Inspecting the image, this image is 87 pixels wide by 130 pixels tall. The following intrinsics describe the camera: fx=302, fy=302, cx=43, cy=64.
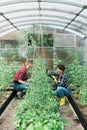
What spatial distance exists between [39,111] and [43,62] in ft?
15.0

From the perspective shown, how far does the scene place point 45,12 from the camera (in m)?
8.91

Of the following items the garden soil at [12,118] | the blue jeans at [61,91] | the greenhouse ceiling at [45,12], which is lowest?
the garden soil at [12,118]

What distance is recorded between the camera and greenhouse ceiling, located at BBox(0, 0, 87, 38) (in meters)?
7.28

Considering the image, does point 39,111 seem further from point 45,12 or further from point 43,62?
point 45,12

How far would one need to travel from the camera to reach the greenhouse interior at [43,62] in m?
4.79

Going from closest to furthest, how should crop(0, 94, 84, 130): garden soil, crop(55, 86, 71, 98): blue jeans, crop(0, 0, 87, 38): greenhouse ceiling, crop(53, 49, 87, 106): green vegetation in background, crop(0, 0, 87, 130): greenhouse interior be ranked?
crop(0, 0, 87, 130): greenhouse interior, crop(0, 94, 84, 130): garden soil, crop(0, 0, 87, 38): greenhouse ceiling, crop(55, 86, 71, 98): blue jeans, crop(53, 49, 87, 106): green vegetation in background

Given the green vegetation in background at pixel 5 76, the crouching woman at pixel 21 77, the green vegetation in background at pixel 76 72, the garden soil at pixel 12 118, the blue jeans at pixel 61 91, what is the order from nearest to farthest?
1. the garden soil at pixel 12 118
2. the blue jeans at pixel 61 91
3. the green vegetation in background at pixel 76 72
4. the crouching woman at pixel 21 77
5. the green vegetation in background at pixel 5 76

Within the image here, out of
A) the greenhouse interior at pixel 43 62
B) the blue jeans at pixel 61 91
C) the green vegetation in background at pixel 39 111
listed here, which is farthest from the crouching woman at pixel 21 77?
the green vegetation in background at pixel 39 111

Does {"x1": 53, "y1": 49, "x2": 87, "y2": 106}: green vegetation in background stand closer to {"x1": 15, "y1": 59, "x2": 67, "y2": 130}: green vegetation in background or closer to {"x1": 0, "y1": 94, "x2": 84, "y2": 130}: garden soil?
{"x1": 0, "y1": 94, "x2": 84, "y2": 130}: garden soil

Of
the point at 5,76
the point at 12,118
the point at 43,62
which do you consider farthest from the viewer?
the point at 5,76

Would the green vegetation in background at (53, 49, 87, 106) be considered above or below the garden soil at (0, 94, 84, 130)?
above

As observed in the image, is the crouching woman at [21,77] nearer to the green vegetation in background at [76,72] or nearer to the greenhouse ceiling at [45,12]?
the greenhouse ceiling at [45,12]

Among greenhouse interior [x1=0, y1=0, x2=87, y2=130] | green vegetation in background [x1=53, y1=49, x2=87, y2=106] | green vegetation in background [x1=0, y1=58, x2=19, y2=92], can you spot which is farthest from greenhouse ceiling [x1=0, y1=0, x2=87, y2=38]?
green vegetation in background [x1=0, y1=58, x2=19, y2=92]

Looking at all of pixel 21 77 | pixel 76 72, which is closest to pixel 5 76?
pixel 21 77
